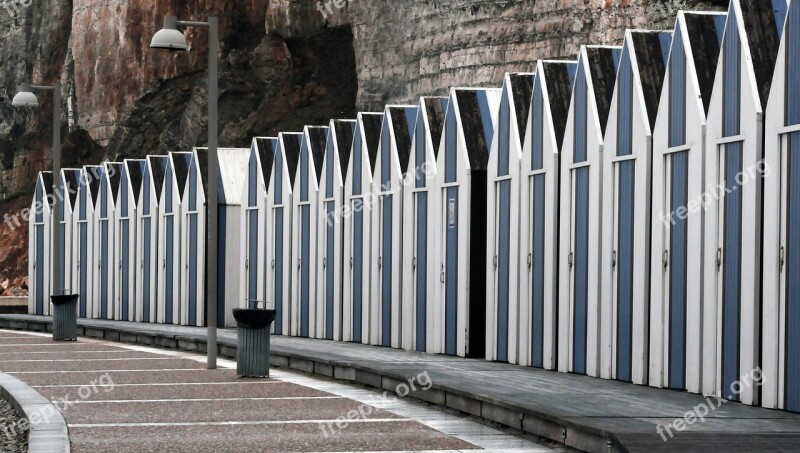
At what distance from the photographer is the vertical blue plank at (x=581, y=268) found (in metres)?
19.0

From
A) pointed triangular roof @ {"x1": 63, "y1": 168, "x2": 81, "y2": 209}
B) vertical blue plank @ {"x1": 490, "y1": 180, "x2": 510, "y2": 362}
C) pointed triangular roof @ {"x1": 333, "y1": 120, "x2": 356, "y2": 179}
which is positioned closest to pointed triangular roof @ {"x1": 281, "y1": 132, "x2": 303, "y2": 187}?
pointed triangular roof @ {"x1": 333, "y1": 120, "x2": 356, "y2": 179}

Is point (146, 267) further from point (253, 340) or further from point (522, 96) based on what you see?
point (522, 96)

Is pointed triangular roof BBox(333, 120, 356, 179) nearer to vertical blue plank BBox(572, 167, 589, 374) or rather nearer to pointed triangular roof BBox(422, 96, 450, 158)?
pointed triangular roof BBox(422, 96, 450, 158)

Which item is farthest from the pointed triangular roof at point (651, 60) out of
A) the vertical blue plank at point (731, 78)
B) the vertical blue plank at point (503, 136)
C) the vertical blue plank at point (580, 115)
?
the vertical blue plank at point (503, 136)

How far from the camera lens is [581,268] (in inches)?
752

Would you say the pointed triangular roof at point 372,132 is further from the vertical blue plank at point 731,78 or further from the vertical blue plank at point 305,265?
the vertical blue plank at point 731,78

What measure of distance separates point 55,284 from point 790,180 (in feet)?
77.1

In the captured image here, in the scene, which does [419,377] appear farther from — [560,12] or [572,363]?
[560,12]

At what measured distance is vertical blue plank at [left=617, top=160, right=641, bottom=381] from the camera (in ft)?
58.1

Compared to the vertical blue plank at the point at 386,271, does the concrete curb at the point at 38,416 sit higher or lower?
lower

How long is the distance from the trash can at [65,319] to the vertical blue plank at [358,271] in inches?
275

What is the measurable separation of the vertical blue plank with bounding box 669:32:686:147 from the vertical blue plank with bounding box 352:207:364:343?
454 inches

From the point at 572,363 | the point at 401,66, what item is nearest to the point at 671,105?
the point at 572,363

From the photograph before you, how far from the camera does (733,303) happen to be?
15266mm
